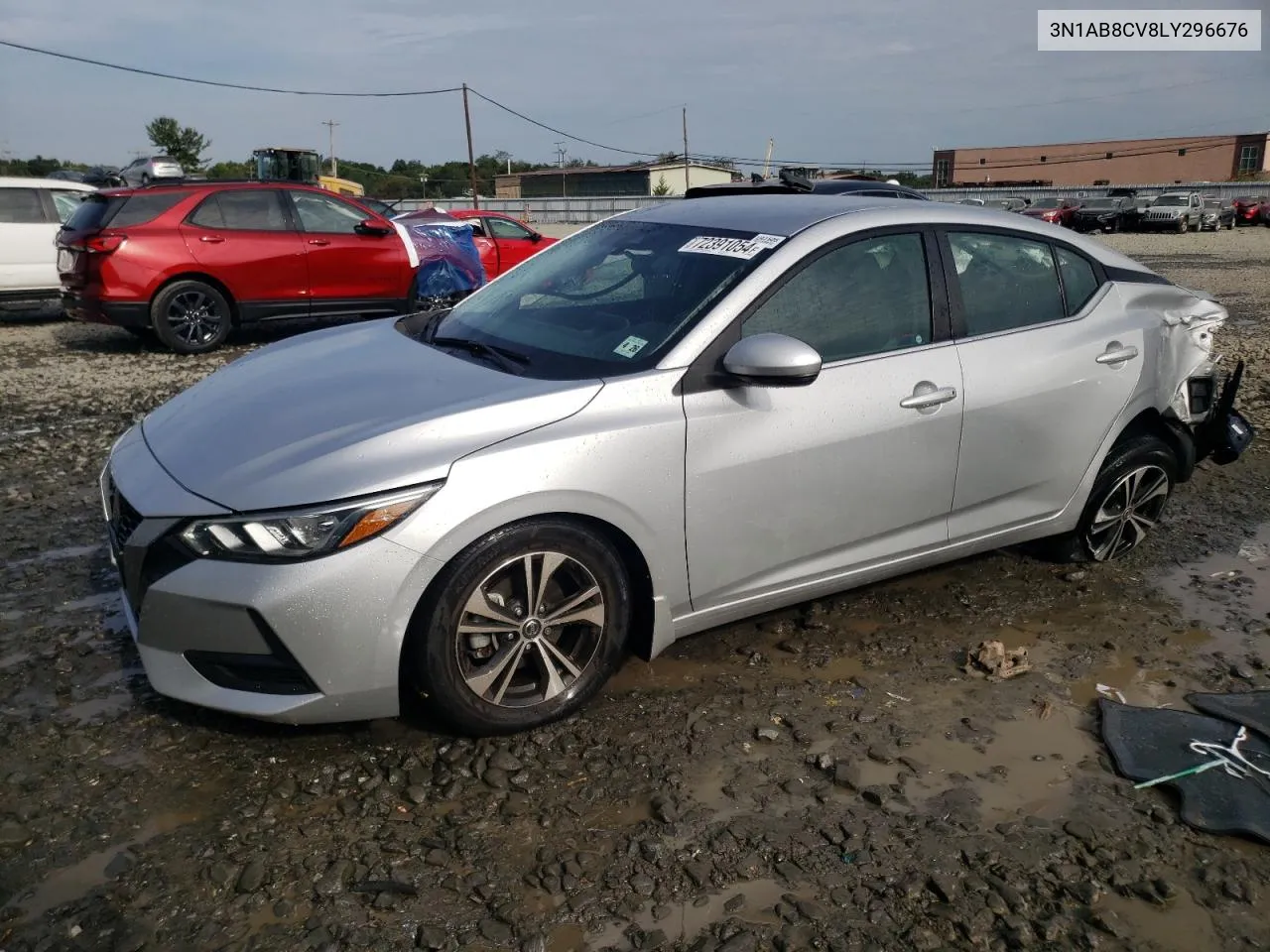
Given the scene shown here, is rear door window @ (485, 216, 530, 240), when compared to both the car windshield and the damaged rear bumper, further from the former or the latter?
the damaged rear bumper

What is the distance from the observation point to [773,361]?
130 inches

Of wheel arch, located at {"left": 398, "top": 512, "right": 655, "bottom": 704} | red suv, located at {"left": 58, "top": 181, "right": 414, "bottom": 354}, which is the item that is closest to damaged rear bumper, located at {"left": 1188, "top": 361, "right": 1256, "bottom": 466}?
wheel arch, located at {"left": 398, "top": 512, "right": 655, "bottom": 704}

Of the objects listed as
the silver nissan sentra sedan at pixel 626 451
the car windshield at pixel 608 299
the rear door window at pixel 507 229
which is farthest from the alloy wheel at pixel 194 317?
the car windshield at pixel 608 299

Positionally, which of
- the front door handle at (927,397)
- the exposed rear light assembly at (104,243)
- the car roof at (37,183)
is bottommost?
the front door handle at (927,397)

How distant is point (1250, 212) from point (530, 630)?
165 ft

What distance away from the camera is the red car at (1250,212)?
144ft

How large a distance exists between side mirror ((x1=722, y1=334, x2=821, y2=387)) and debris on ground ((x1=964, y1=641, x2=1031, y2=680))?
1.34 m

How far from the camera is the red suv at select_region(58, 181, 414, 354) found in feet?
32.0

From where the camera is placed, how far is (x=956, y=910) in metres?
2.59

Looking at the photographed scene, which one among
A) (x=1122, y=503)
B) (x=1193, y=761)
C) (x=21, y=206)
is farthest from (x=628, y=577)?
(x=21, y=206)

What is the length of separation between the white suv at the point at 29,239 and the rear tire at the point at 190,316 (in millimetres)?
3279

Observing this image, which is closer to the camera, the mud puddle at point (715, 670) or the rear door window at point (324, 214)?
the mud puddle at point (715, 670)

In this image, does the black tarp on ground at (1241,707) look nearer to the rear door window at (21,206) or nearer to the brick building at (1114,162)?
the rear door window at (21,206)

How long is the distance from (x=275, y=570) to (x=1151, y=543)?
4364 mm
